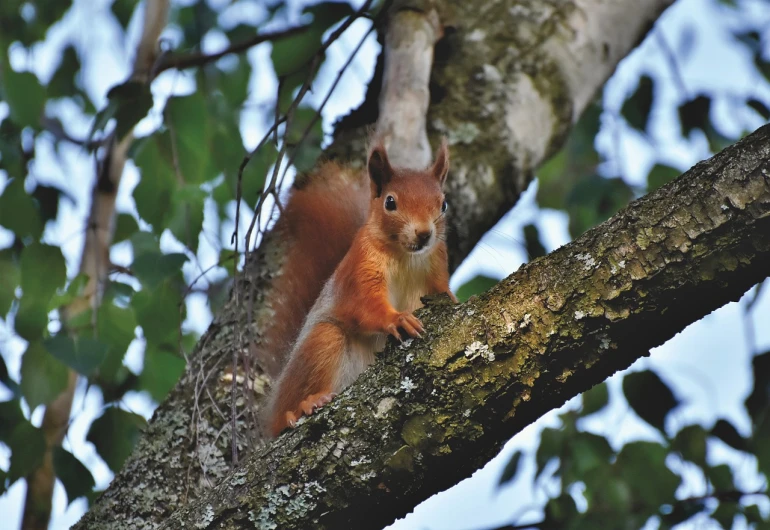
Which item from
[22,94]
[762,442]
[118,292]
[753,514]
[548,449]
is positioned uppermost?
[22,94]

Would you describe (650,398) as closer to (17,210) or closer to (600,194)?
(600,194)

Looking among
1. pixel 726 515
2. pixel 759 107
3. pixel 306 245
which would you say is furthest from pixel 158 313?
pixel 759 107

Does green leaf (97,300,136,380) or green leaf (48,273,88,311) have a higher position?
green leaf (48,273,88,311)

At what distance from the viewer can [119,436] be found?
2365 mm

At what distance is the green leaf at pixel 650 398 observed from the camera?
2.38 m

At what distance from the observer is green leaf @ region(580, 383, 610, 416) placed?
3080 mm

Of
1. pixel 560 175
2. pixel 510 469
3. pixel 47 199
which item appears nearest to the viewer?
pixel 47 199

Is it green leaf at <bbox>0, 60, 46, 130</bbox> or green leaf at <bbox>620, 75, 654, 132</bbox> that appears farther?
green leaf at <bbox>620, 75, 654, 132</bbox>

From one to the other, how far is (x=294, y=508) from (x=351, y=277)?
0.89m

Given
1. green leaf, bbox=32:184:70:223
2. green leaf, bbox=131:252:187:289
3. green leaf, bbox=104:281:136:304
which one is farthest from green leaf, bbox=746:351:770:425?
green leaf, bbox=32:184:70:223

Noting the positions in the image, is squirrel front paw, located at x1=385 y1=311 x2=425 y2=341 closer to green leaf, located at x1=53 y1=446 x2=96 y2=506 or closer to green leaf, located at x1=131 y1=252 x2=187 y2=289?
green leaf, located at x1=131 y1=252 x2=187 y2=289

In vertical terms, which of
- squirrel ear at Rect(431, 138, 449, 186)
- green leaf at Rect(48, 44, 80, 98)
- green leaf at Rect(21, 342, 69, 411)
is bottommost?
green leaf at Rect(21, 342, 69, 411)

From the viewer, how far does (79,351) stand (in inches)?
84.4

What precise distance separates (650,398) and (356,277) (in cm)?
92
